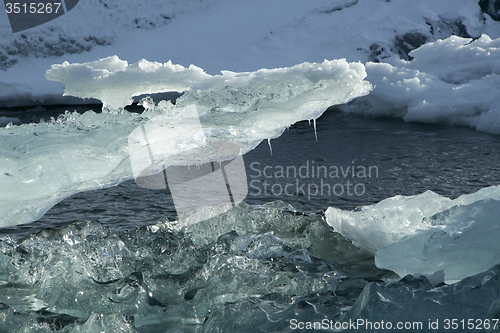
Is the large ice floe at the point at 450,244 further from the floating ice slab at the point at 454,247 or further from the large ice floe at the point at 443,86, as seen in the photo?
the large ice floe at the point at 443,86

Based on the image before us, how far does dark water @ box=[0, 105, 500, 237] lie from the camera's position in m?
3.48

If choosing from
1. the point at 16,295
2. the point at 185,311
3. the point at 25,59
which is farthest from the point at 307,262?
the point at 25,59

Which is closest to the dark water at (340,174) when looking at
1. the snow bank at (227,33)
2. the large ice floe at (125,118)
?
the large ice floe at (125,118)

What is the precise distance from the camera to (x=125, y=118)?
238 centimetres

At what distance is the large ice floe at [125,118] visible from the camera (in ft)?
7.00

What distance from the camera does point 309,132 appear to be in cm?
605

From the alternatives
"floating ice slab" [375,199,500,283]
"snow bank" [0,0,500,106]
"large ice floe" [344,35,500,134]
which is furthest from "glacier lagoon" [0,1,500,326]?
"snow bank" [0,0,500,106]

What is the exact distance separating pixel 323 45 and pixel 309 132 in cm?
368

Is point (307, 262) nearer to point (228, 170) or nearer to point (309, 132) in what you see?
point (228, 170)

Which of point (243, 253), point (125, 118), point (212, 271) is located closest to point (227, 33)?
point (125, 118)

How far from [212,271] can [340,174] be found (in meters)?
2.25

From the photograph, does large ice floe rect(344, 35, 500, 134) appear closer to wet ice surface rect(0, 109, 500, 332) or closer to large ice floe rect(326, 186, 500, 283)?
wet ice surface rect(0, 109, 500, 332)

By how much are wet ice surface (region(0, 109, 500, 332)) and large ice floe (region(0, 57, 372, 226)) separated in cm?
41

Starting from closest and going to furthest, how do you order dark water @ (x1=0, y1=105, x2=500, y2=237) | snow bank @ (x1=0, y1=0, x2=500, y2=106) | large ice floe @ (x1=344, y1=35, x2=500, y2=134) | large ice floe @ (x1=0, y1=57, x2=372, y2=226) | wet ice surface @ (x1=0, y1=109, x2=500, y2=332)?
wet ice surface @ (x1=0, y1=109, x2=500, y2=332)
large ice floe @ (x1=0, y1=57, x2=372, y2=226)
dark water @ (x1=0, y1=105, x2=500, y2=237)
large ice floe @ (x1=344, y1=35, x2=500, y2=134)
snow bank @ (x1=0, y1=0, x2=500, y2=106)
